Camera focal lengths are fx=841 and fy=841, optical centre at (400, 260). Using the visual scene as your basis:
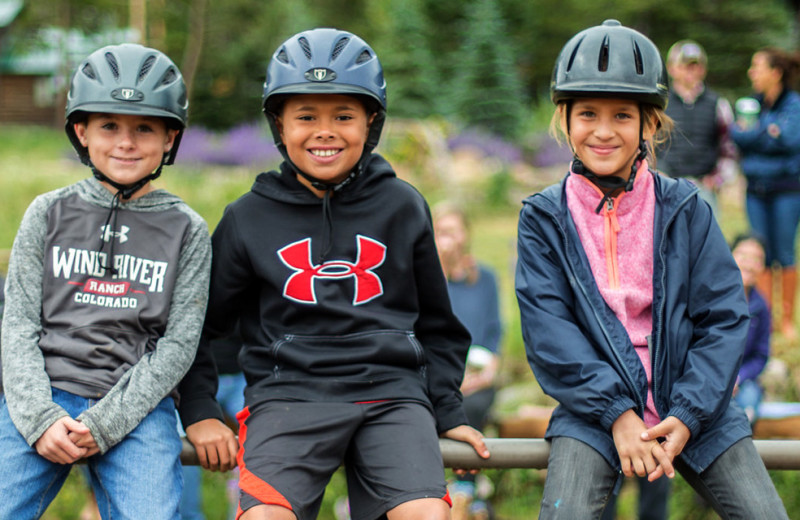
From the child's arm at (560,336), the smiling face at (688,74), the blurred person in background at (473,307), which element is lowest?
the blurred person in background at (473,307)

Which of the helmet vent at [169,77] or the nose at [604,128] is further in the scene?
the helmet vent at [169,77]

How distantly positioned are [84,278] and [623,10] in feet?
80.9

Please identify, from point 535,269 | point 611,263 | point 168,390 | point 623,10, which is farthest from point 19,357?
point 623,10

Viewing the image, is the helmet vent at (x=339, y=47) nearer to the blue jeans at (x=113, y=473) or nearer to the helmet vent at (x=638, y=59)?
the helmet vent at (x=638, y=59)

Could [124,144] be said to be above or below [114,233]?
above

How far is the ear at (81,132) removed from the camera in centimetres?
335

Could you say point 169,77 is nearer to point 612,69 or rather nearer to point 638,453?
point 612,69

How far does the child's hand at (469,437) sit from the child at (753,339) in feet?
8.12

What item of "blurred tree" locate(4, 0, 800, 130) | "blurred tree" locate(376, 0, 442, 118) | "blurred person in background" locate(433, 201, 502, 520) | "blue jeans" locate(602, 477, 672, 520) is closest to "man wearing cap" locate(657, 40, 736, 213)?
"blurred person in background" locate(433, 201, 502, 520)

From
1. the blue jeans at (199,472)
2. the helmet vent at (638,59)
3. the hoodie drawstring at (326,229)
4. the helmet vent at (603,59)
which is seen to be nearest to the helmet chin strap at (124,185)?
the hoodie drawstring at (326,229)

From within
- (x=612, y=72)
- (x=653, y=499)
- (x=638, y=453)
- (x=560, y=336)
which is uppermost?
(x=612, y=72)

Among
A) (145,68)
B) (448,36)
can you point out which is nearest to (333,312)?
(145,68)

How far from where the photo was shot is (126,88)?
3188mm

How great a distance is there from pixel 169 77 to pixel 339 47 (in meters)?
0.69
